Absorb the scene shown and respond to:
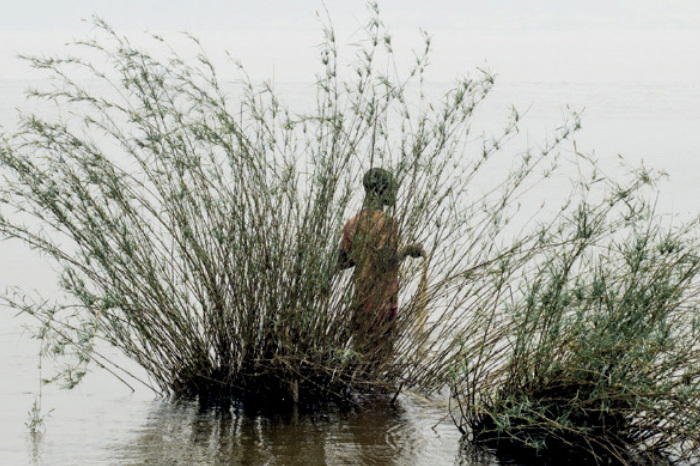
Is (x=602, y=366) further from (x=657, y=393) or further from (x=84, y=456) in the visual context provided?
(x=84, y=456)

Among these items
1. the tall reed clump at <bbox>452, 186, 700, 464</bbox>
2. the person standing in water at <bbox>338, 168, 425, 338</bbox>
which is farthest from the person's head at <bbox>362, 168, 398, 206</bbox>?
the tall reed clump at <bbox>452, 186, 700, 464</bbox>

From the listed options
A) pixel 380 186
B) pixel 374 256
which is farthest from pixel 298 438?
pixel 380 186

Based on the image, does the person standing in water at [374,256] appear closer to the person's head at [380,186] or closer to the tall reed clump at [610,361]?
the person's head at [380,186]

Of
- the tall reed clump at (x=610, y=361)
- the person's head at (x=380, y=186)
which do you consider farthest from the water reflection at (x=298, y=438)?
the person's head at (x=380, y=186)

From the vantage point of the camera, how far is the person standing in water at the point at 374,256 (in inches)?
296

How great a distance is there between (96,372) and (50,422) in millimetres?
2145

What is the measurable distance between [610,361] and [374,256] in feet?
7.10

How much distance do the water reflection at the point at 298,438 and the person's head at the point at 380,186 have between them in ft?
4.87

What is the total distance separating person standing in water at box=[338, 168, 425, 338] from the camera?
7508mm

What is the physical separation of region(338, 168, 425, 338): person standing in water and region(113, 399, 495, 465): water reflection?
2.13ft

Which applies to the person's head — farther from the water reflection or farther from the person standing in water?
the water reflection

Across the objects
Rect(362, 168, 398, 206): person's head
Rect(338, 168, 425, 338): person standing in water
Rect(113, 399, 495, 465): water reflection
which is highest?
Rect(362, 168, 398, 206): person's head

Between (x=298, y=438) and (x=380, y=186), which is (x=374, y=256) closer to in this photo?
(x=380, y=186)

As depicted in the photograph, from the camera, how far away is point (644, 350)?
232 inches
